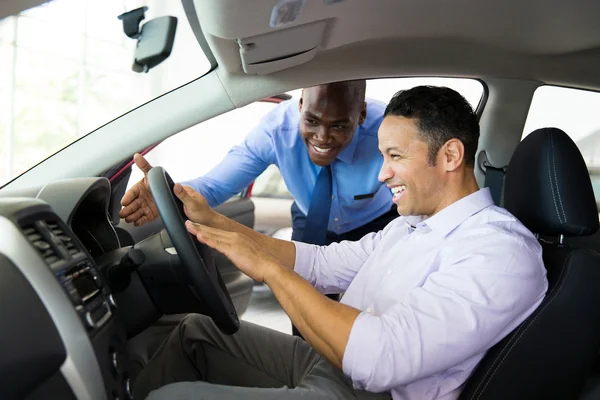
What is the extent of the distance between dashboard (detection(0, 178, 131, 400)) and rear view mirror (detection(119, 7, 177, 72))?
395 mm

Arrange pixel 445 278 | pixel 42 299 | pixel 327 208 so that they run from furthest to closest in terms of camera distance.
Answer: pixel 327 208
pixel 445 278
pixel 42 299

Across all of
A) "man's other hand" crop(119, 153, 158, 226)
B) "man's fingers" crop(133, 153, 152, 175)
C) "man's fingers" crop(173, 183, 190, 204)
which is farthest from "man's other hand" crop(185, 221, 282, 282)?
"man's other hand" crop(119, 153, 158, 226)

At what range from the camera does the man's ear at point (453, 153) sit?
146cm

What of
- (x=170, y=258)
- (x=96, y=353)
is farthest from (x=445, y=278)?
(x=96, y=353)

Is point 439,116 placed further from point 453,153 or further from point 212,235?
point 212,235

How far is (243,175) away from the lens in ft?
7.64

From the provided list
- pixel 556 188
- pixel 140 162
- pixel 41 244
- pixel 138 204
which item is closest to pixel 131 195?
pixel 138 204

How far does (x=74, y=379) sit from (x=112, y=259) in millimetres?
394

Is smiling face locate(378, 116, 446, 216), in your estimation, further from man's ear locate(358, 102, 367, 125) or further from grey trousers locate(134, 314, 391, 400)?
man's ear locate(358, 102, 367, 125)

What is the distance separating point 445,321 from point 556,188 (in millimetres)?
476

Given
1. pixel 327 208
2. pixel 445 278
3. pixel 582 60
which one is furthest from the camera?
pixel 327 208

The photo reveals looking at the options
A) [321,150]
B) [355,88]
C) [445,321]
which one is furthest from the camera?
[321,150]

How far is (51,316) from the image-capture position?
933 millimetres

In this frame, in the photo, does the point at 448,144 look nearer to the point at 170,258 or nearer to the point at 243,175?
the point at 170,258
